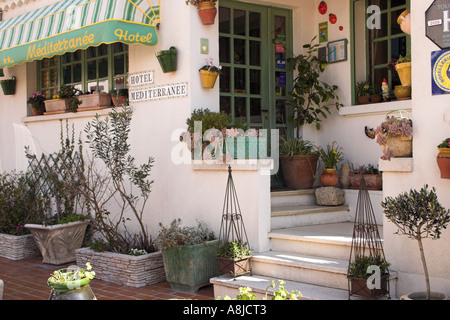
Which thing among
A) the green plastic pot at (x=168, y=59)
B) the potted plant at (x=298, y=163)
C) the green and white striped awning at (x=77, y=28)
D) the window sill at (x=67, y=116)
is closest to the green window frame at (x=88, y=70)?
Result: the window sill at (x=67, y=116)

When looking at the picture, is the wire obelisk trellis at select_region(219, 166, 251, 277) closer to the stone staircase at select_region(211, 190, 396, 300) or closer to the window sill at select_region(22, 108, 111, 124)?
the stone staircase at select_region(211, 190, 396, 300)

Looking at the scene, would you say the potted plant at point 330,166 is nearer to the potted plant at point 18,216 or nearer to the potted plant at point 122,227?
the potted plant at point 122,227

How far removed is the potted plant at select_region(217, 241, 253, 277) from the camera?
20.4ft

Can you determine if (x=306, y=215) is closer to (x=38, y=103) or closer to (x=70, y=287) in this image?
(x=70, y=287)

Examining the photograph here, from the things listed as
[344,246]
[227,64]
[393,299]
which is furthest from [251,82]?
[393,299]

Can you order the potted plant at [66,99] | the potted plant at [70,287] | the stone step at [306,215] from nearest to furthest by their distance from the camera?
1. the potted plant at [70,287]
2. the stone step at [306,215]
3. the potted plant at [66,99]

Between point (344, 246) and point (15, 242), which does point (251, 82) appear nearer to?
point (344, 246)

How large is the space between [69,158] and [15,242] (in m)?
1.65

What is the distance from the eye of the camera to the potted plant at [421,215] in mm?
4754

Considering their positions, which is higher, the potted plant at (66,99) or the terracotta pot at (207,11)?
the terracotta pot at (207,11)

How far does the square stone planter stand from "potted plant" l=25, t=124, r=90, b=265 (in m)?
1.17

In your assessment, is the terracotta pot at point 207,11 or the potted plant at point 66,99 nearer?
the terracotta pot at point 207,11

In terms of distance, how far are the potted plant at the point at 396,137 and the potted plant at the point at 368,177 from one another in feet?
6.07

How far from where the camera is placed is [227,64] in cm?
820
